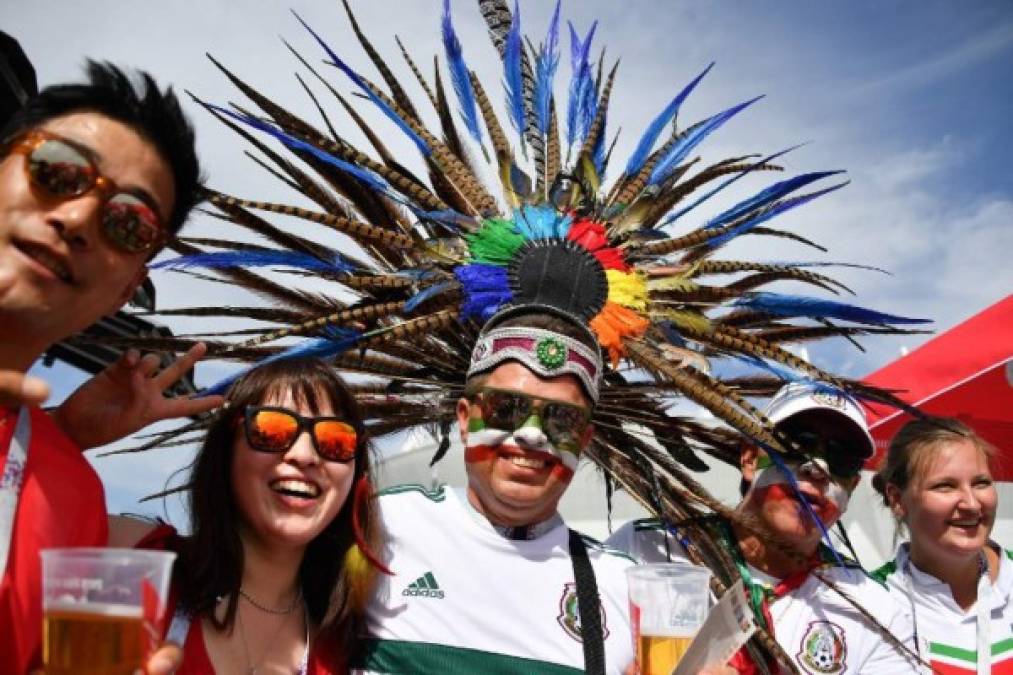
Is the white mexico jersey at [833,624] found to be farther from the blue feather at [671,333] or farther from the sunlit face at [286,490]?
the sunlit face at [286,490]

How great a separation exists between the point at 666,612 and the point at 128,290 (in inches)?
54.6

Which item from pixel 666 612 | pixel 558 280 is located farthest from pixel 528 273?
pixel 666 612

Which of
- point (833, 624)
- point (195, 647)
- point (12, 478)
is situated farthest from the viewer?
point (833, 624)

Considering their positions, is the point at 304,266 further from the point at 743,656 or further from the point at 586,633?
the point at 743,656

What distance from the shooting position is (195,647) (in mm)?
2092

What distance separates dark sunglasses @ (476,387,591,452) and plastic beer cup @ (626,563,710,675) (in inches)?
27.9

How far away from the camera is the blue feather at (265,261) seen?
9.32ft

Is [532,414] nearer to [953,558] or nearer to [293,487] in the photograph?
[293,487]

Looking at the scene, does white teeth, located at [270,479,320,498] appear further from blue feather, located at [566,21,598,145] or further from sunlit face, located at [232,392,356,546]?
blue feather, located at [566,21,598,145]

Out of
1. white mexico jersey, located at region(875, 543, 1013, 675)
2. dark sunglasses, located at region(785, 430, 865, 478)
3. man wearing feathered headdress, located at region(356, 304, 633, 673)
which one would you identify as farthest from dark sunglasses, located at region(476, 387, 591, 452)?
white mexico jersey, located at region(875, 543, 1013, 675)

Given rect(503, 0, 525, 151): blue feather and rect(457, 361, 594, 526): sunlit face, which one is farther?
rect(503, 0, 525, 151): blue feather

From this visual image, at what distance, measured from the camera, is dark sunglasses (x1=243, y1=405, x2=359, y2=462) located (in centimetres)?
226

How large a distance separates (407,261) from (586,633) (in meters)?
1.45

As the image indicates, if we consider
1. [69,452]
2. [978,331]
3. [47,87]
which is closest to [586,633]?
[69,452]
